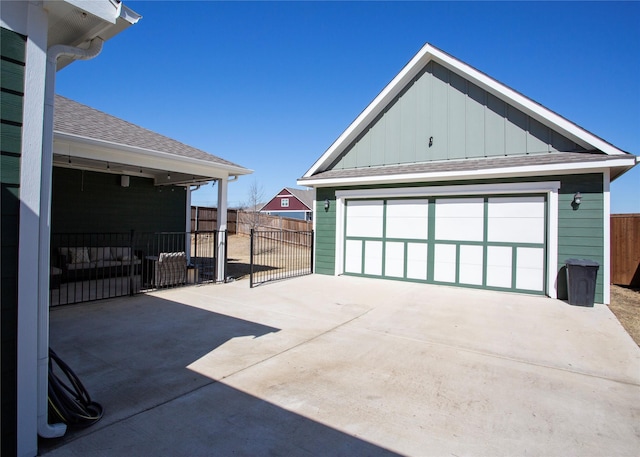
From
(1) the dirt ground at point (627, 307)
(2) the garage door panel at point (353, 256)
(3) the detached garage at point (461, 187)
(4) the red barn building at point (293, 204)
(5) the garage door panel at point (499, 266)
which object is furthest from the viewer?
(4) the red barn building at point (293, 204)

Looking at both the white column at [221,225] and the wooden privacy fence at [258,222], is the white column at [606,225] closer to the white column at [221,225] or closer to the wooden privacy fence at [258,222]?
the white column at [221,225]

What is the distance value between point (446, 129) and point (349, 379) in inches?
293

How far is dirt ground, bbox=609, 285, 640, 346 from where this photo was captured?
18.6 ft

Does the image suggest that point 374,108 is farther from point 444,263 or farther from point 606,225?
point 606,225

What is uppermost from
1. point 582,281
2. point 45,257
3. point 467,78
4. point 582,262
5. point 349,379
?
point 467,78

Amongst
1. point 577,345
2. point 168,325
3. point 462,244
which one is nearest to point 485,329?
point 577,345

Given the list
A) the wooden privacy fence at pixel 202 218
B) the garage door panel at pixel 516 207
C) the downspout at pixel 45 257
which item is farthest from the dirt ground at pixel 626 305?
the wooden privacy fence at pixel 202 218

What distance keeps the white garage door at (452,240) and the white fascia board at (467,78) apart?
4.77 feet

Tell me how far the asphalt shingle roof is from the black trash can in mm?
7811

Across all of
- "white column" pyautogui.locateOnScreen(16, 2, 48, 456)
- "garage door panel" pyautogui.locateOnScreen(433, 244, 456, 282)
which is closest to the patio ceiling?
"white column" pyautogui.locateOnScreen(16, 2, 48, 456)

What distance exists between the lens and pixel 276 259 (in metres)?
15.8

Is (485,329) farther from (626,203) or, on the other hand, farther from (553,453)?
(626,203)

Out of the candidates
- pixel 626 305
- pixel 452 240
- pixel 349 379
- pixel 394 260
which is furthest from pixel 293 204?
pixel 349 379

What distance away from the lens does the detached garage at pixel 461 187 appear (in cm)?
729
